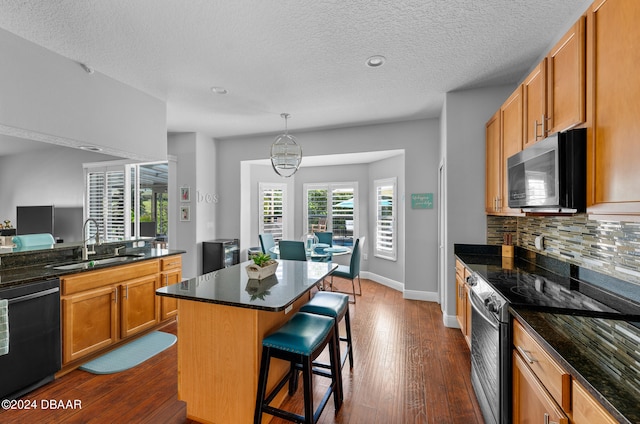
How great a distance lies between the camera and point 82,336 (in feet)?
8.14

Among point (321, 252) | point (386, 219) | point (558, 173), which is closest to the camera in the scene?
point (558, 173)

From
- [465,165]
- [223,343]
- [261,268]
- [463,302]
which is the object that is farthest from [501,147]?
[223,343]

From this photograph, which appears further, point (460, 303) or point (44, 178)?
point (44, 178)

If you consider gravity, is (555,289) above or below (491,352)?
above

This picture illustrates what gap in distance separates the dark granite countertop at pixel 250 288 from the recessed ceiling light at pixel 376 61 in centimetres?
194

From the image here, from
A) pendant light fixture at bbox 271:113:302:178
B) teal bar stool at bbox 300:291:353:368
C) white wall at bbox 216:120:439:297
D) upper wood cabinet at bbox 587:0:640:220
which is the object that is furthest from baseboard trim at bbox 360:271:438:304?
upper wood cabinet at bbox 587:0:640:220

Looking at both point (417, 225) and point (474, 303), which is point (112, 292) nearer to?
point (474, 303)

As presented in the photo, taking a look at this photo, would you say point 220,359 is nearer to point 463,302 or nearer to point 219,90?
point 463,302

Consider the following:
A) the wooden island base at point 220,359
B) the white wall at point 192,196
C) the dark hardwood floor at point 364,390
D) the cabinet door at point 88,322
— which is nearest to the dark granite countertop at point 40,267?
the cabinet door at point 88,322

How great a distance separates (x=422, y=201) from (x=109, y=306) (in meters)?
4.05

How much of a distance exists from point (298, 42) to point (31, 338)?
3.07 m

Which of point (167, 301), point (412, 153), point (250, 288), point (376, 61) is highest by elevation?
point (376, 61)

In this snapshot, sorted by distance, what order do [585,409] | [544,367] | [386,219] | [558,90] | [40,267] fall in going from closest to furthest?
[585,409] → [544,367] → [558,90] → [40,267] → [386,219]

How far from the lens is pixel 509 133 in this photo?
8.21 feet
